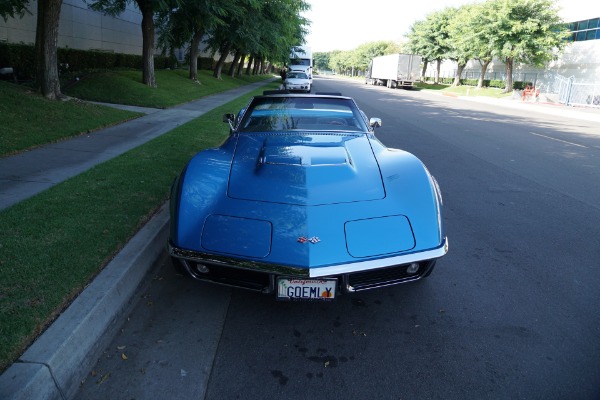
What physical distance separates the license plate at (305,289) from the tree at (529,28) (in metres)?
36.5

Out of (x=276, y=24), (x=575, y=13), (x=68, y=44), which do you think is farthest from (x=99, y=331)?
(x=575, y=13)

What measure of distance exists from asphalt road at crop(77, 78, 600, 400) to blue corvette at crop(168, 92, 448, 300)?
366 mm

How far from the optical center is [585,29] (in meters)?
36.6

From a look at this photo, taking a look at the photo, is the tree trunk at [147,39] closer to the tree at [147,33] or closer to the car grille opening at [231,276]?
the tree at [147,33]

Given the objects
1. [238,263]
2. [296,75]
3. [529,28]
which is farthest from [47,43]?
[529,28]

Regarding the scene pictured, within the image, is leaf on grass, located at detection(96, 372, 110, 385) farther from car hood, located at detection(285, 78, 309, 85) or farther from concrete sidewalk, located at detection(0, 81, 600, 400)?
car hood, located at detection(285, 78, 309, 85)

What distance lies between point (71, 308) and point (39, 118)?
7721 mm

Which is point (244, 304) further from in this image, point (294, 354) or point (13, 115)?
point (13, 115)

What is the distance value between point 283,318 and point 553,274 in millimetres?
2508

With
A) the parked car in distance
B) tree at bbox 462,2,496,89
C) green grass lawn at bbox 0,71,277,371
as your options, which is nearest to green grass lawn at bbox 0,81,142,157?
green grass lawn at bbox 0,71,277,371

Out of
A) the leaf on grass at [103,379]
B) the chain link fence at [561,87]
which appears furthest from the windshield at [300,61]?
the leaf on grass at [103,379]

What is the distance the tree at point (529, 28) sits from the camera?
32500 millimetres

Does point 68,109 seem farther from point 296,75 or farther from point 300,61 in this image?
point 300,61

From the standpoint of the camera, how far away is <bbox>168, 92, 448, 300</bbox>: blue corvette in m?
2.68
